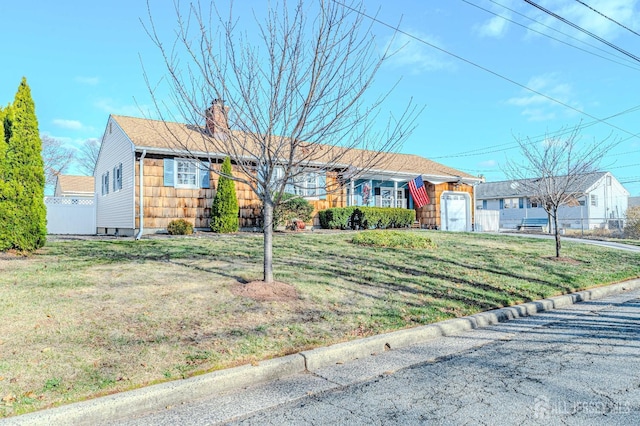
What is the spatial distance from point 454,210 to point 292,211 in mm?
11754

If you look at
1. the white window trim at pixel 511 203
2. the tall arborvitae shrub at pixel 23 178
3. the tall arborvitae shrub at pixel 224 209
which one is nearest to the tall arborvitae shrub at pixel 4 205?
the tall arborvitae shrub at pixel 23 178

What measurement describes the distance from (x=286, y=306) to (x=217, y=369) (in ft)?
6.15

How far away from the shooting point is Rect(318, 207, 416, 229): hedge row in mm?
18359

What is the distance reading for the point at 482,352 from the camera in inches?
184

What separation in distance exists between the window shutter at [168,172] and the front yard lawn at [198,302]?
18.1 feet

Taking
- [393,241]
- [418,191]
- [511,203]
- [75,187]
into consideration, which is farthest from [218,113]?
[511,203]

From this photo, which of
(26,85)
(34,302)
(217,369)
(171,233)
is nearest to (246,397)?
(217,369)

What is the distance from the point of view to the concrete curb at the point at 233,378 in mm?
3023

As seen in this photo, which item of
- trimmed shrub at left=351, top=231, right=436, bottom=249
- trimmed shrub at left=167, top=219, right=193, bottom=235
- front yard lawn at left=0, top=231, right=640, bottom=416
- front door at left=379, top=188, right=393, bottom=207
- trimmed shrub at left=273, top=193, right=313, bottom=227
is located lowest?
front yard lawn at left=0, top=231, right=640, bottom=416

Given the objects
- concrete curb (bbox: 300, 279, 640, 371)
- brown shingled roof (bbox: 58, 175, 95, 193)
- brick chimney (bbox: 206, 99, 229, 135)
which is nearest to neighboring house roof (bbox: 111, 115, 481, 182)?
brick chimney (bbox: 206, 99, 229, 135)

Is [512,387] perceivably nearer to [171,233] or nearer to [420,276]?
[420,276]

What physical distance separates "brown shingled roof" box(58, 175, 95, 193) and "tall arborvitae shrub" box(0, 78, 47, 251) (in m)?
27.9

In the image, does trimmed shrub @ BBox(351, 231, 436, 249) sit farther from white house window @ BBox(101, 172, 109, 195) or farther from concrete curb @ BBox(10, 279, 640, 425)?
white house window @ BBox(101, 172, 109, 195)

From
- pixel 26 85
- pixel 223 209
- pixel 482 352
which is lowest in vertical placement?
pixel 482 352
